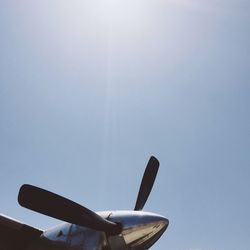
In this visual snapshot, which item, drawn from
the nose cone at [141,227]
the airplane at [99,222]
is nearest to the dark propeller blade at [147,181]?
the airplane at [99,222]

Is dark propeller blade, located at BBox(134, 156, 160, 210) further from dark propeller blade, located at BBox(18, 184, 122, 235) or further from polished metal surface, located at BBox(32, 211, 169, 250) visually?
dark propeller blade, located at BBox(18, 184, 122, 235)

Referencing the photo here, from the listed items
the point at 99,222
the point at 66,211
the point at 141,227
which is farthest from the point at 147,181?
the point at 66,211

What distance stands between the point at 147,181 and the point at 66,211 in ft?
15.5

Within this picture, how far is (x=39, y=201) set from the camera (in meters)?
8.51

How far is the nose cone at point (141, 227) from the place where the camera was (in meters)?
8.62

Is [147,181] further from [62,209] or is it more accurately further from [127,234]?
[62,209]

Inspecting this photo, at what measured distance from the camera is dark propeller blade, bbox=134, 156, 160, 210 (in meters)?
12.1

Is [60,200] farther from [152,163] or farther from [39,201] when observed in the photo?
[152,163]

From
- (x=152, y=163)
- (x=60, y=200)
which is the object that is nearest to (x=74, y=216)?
(x=60, y=200)

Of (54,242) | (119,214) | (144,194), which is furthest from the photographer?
(144,194)

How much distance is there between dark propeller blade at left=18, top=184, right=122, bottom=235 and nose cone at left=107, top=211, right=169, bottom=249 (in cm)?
25

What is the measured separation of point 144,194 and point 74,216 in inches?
164

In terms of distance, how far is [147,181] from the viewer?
502 inches

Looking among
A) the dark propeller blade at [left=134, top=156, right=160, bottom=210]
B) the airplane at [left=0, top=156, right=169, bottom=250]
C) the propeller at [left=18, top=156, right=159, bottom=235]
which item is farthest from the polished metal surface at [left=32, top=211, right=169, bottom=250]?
the dark propeller blade at [left=134, top=156, right=160, bottom=210]
